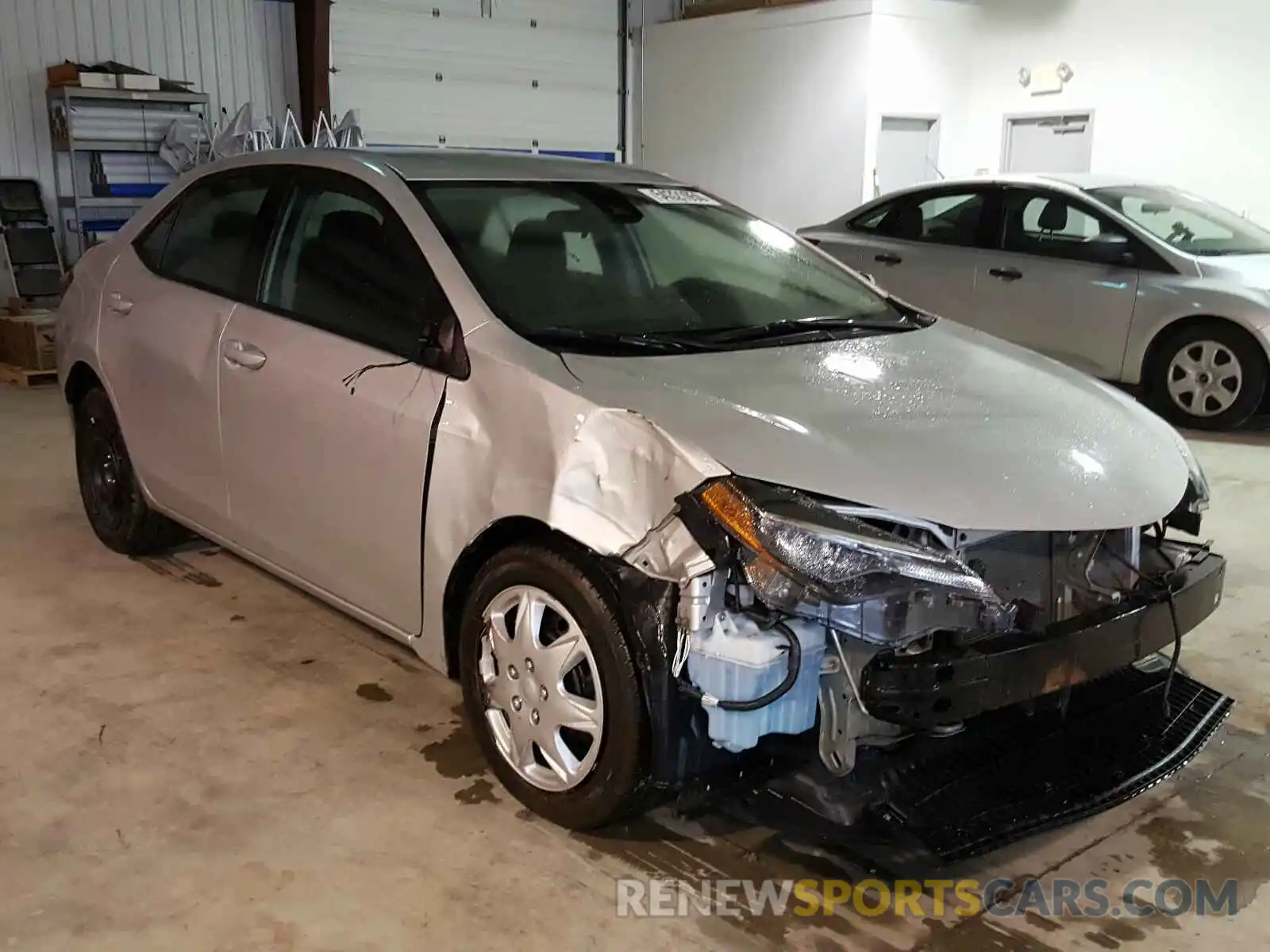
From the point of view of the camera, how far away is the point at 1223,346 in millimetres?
6250

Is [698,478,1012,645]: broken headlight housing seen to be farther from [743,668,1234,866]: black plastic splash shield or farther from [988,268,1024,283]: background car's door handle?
[988,268,1024,283]: background car's door handle

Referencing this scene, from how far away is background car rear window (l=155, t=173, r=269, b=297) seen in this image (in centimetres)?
332

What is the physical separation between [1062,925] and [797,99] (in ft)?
32.0

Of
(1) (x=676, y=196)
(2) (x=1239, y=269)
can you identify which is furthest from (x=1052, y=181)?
(1) (x=676, y=196)

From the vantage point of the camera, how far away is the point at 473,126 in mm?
10758

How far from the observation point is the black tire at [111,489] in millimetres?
3967

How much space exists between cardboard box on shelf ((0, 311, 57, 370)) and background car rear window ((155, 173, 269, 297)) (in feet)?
15.2

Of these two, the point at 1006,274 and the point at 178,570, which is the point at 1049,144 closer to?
the point at 1006,274

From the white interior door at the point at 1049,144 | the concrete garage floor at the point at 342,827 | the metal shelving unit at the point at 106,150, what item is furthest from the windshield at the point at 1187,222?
the metal shelving unit at the point at 106,150

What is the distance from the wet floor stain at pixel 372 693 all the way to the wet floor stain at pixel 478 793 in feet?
1.75

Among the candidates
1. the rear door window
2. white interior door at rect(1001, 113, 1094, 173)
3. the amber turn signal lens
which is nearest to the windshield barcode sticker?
the rear door window

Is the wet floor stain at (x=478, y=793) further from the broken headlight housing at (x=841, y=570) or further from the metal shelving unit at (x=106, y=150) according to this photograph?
the metal shelving unit at (x=106, y=150)

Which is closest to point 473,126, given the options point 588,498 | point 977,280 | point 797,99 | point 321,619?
point 797,99

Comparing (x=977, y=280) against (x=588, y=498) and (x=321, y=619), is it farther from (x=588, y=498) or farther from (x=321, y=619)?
(x=588, y=498)
